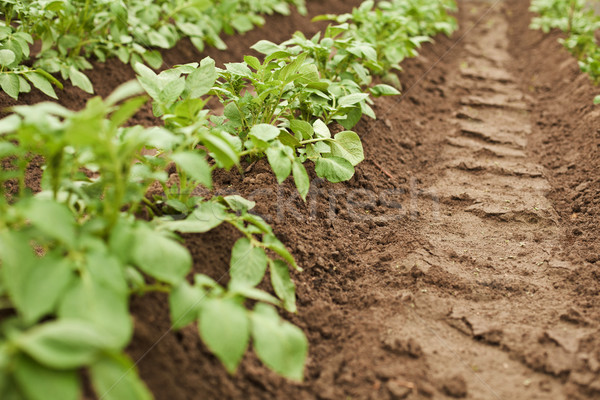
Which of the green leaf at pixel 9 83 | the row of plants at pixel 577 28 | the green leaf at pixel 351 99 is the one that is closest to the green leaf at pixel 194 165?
the green leaf at pixel 351 99

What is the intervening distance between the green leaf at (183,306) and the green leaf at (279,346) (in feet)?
0.47

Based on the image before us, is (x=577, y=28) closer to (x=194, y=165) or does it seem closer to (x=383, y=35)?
(x=383, y=35)

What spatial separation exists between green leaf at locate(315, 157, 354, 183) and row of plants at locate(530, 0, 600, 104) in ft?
5.61

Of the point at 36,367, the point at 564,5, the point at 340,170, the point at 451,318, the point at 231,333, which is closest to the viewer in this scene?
the point at 36,367

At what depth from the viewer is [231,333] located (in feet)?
3.58

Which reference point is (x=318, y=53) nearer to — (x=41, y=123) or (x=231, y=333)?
(x=41, y=123)

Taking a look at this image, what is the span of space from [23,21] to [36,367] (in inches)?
96.2

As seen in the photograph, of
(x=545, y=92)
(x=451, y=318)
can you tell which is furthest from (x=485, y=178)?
(x=545, y=92)

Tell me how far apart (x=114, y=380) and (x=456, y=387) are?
0.96 m

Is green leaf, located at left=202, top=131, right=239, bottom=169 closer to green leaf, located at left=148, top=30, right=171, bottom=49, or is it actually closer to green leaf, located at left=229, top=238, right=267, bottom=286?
green leaf, located at left=229, top=238, right=267, bottom=286

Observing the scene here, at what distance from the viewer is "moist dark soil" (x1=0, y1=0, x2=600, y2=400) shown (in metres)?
1.40

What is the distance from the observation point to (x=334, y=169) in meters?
1.94

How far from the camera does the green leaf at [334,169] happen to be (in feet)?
6.35

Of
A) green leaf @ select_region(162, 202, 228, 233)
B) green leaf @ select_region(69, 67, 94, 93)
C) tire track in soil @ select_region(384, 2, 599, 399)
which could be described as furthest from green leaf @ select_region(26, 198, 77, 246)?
green leaf @ select_region(69, 67, 94, 93)
